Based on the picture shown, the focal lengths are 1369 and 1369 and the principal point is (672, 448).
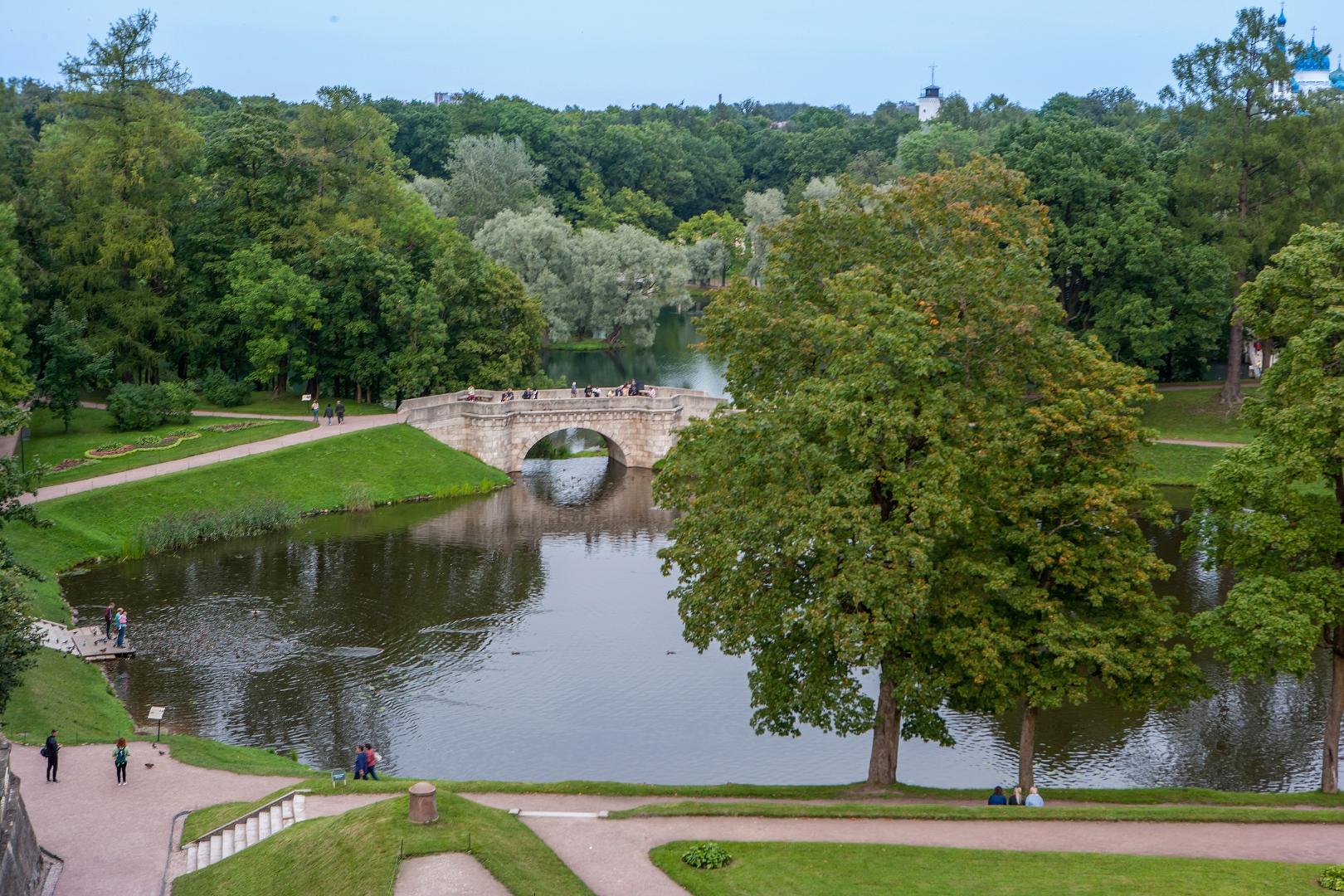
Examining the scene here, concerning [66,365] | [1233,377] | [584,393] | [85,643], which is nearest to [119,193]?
[66,365]

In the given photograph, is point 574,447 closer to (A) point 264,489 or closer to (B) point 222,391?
(B) point 222,391

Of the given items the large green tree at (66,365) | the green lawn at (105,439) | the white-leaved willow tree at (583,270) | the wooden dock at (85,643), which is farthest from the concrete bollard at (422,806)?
the white-leaved willow tree at (583,270)

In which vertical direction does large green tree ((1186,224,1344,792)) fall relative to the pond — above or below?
above

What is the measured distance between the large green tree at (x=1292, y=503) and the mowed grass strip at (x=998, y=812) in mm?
3009

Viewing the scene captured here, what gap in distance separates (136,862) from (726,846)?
11837 millimetres

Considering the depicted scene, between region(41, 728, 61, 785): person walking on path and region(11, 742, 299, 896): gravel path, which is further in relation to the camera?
Answer: region(41, 728, 61, 785): person walking on path

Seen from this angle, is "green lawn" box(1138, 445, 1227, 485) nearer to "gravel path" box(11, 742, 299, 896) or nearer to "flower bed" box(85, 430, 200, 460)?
"flower bed" box(85, 430, 200, 460)

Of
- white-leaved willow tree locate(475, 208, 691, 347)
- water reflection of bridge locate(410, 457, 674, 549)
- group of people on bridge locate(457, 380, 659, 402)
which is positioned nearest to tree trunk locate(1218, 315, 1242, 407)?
group of people on bridge locate(457, 380, 659, 402)

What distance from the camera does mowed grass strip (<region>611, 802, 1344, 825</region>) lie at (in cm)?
2753

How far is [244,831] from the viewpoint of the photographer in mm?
28438

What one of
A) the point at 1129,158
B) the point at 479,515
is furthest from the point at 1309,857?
the point at 1129,158

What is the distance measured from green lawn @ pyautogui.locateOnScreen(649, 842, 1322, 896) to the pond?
9265 mm

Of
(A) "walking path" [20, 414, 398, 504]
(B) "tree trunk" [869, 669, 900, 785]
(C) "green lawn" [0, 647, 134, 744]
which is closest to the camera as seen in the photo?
(B) "tree trunk" [869, 669, 900, 785]

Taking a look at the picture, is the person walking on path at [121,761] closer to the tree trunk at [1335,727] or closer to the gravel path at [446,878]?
the gravel path at [446,878]
